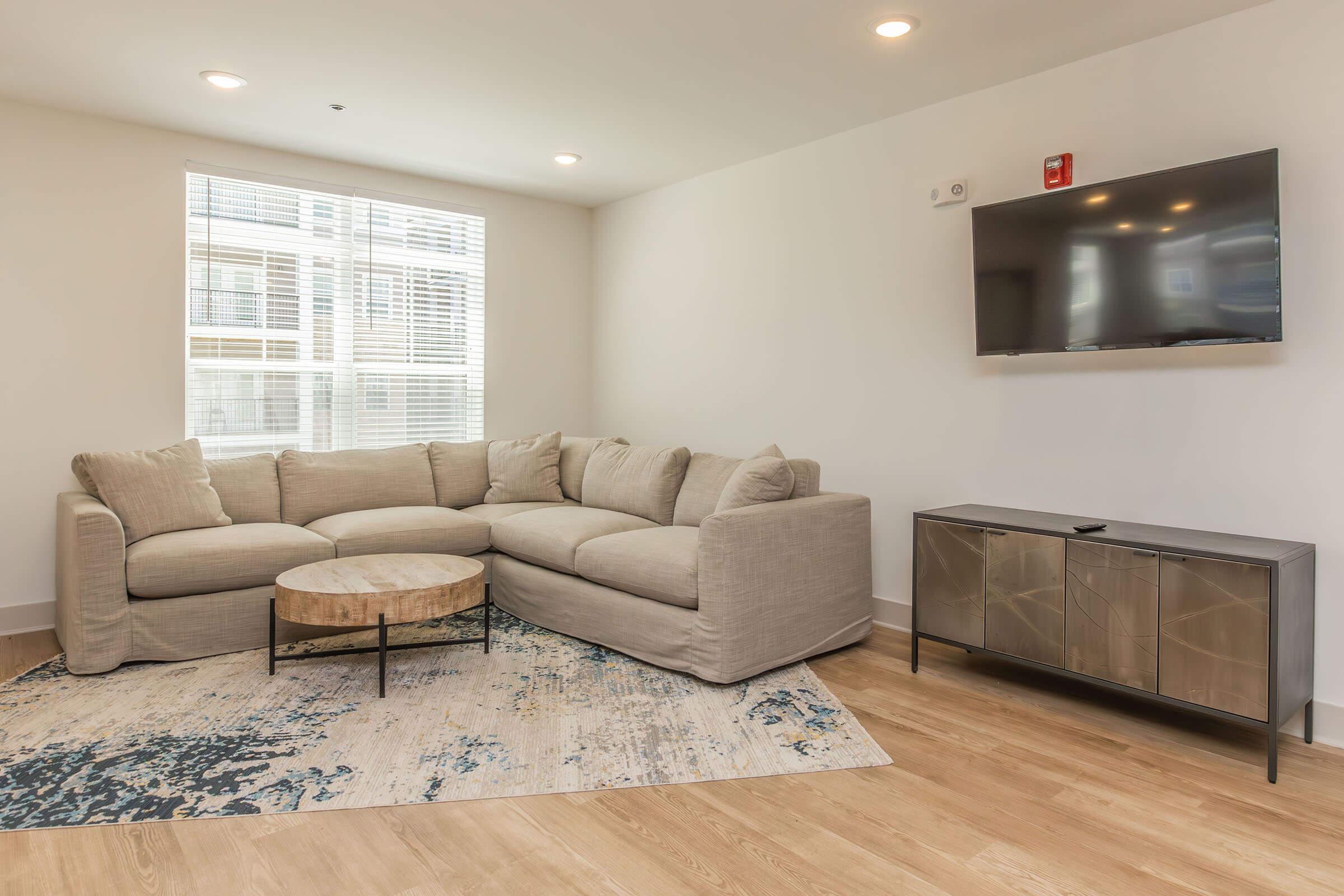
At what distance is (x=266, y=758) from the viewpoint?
2438mm

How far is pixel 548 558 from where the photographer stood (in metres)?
3.83

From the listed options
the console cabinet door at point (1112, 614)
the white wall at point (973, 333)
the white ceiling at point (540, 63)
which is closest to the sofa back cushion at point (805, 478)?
the white wall at point (973, 333)

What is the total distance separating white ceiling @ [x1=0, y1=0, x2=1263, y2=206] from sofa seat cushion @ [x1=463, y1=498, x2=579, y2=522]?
201cm

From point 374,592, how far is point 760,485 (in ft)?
5.26

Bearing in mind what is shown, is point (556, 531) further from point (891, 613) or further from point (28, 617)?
point (28, 617)

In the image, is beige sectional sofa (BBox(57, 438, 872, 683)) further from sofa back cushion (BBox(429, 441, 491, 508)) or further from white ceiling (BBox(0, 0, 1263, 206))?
white ceiling (BBox(0, 0, 1263, 206))

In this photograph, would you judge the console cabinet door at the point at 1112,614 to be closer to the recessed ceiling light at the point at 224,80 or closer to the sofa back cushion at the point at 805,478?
the sofa back cushion at the point at 805,478

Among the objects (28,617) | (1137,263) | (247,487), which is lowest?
(28,617)

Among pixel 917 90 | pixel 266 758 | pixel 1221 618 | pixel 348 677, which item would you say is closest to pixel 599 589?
pixel 348 677

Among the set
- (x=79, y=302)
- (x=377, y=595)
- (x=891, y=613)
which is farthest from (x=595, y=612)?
(x=79, y=302)

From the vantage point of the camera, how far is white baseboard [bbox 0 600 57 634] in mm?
3756

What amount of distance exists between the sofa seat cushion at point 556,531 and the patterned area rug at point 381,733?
516 millimetres

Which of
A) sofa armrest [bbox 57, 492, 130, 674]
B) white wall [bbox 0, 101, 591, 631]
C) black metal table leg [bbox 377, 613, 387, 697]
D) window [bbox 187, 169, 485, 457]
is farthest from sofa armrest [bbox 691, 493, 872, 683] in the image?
white wall [bbox 0, 101, 591, 631]

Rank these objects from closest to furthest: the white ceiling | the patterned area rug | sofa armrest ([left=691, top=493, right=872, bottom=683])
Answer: the patterned area rug → the white ceiling → sofa armrest ([left=691, top=493, right=872, bottom=683])
